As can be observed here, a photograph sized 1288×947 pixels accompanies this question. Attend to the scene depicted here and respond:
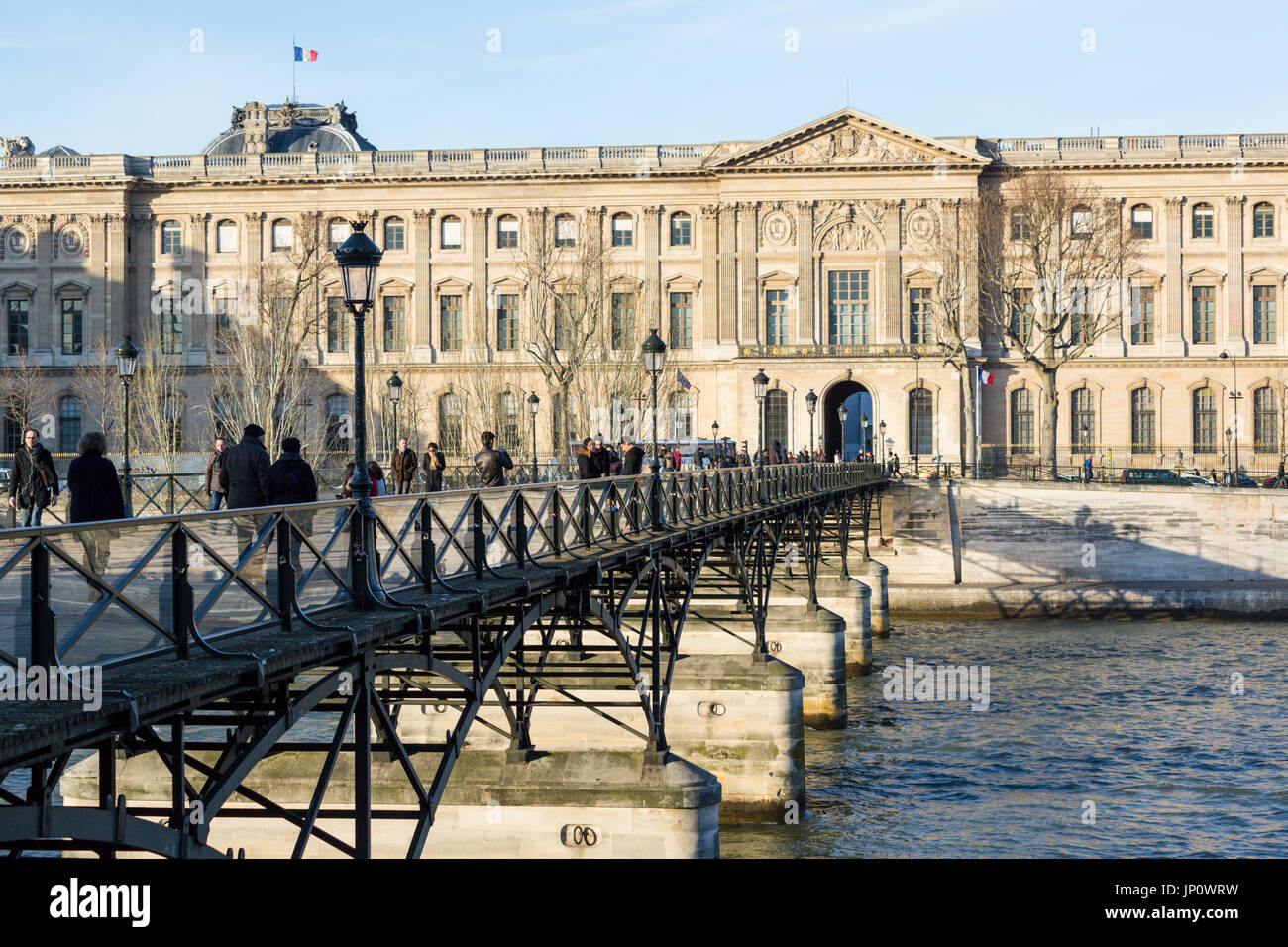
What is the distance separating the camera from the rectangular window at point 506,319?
80500mm

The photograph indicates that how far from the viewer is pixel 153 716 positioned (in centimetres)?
718

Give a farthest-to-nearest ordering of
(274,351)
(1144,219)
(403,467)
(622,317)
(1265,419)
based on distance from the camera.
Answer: (1144,219), (1265,419), (622,317), (274,351), (403,467)

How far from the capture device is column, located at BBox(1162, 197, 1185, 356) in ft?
Answer: 254

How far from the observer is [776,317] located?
77875 millimetres

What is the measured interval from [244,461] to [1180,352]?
231ft

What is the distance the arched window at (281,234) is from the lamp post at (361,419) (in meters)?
70.9

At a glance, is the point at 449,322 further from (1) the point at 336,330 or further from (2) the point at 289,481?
(2) the point at 289,481

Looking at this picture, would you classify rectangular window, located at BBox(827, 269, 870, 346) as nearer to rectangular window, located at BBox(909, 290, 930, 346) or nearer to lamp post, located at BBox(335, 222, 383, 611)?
rectangular window, located at BBox(909, 290, 930, 346)

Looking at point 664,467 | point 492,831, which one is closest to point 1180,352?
point 664,467

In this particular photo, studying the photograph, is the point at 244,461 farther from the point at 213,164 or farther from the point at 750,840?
the point at 213,164

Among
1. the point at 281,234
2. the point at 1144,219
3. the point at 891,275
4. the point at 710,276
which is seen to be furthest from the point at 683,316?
the point at 1144,219

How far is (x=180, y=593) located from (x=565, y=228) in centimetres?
7369
